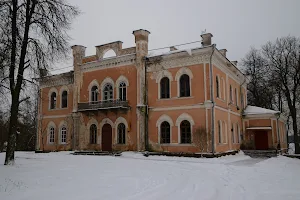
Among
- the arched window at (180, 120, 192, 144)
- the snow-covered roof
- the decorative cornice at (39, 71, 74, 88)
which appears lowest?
the arched window at (180, 120, 192, 144)

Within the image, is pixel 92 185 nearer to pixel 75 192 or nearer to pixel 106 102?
pixel 75 192

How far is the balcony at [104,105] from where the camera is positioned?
2122cm

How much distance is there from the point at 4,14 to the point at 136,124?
11.4m

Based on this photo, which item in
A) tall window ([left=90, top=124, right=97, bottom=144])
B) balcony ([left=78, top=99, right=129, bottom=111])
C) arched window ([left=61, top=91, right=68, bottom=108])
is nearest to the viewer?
balcony ([left=78, top=99, right=129, bottom=111])

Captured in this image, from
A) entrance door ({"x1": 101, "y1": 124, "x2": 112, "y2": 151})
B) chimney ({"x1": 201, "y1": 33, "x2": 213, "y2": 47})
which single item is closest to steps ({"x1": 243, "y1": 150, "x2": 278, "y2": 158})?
chimney ({"x1": 201, "y1": 33, "x2": 213, "y2": 47})

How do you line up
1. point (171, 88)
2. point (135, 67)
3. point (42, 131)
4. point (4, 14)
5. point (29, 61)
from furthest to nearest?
point (42, 131) → point (135, 67) → point (171, 88) → point (29, 61) → point (4, 14)

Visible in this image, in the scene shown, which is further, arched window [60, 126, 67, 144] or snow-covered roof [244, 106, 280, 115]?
arched window [60, 126, 67, 144]

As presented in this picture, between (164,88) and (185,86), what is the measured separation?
5.52ft

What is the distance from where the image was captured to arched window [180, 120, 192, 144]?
63.4ft

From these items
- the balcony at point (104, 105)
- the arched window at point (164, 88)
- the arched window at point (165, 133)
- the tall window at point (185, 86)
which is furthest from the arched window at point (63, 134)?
the tall window at point (185, 86)

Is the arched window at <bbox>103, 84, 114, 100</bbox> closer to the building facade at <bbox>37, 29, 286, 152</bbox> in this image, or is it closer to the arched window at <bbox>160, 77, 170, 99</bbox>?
the building facade at <bbox>37, 29, 286, 152</bbox>

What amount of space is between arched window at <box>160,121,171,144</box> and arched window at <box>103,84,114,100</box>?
5.24 metres

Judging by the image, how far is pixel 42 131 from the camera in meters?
26.9

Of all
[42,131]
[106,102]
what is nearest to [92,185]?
[106,102]
